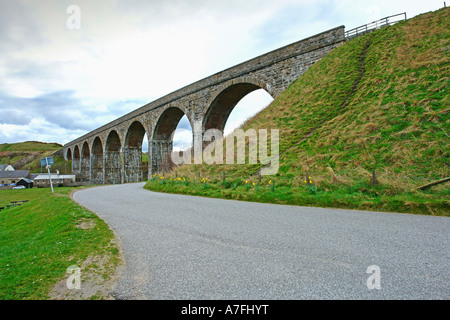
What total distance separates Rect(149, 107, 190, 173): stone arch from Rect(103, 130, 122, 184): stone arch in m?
13.8

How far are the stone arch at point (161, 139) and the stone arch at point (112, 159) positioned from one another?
13847mm

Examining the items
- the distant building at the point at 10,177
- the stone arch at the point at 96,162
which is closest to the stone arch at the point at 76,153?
the distant building at the point at 10,177

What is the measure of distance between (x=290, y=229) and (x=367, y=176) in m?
4.40

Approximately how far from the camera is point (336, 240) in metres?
3.88

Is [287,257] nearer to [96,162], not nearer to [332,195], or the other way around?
[332,195]

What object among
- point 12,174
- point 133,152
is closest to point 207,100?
point 133,152

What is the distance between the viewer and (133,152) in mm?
36375

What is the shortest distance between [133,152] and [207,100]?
19162 millimetres

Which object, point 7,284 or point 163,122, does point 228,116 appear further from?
point 7,284

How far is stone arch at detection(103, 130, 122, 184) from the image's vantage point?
40.9m

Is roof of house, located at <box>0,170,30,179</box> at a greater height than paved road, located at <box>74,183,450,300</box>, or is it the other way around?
paved road, located at <box>74,183,450,300</box>

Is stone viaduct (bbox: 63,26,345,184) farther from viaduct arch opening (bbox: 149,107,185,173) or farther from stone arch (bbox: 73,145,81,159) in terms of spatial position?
stone arch (bbox: 73,145,81,159)

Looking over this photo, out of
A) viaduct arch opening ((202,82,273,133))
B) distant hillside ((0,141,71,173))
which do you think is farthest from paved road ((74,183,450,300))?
distant hillside ((0,141,71,173))
